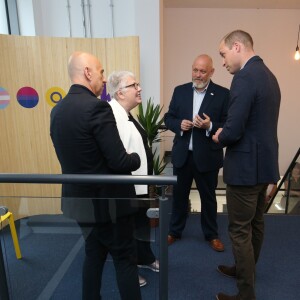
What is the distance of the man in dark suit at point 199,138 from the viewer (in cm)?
222

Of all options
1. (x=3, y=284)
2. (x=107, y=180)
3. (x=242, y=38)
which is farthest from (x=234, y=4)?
(x=3, y=284)

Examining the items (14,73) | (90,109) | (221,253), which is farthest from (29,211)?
(14,73)

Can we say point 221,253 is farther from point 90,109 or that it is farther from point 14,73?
point 14,73

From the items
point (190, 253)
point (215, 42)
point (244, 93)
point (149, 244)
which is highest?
point (215, 42)

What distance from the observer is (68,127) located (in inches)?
49.5

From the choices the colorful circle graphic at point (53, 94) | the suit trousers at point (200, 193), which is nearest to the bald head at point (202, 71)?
the suit trousers at point (200, 193)

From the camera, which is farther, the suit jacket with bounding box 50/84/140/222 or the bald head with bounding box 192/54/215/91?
the bald head with bounding box 192/54/215/91

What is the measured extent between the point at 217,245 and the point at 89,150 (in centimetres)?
167

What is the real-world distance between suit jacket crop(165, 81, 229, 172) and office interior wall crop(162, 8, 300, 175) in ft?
9.16

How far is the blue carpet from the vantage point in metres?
1.40

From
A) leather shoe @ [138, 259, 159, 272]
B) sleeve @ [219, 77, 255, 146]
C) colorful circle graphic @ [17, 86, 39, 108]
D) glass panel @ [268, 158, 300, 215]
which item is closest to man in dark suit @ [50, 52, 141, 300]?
leather shoe @ [138, 259, 159, 272]

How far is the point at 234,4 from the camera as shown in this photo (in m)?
5.00

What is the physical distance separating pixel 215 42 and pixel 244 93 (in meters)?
4.35

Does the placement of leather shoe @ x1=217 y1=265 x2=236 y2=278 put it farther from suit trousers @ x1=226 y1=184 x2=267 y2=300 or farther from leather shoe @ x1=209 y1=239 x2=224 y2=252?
suit trousers @ x1=226 y1=184 x2=267 y2=300
